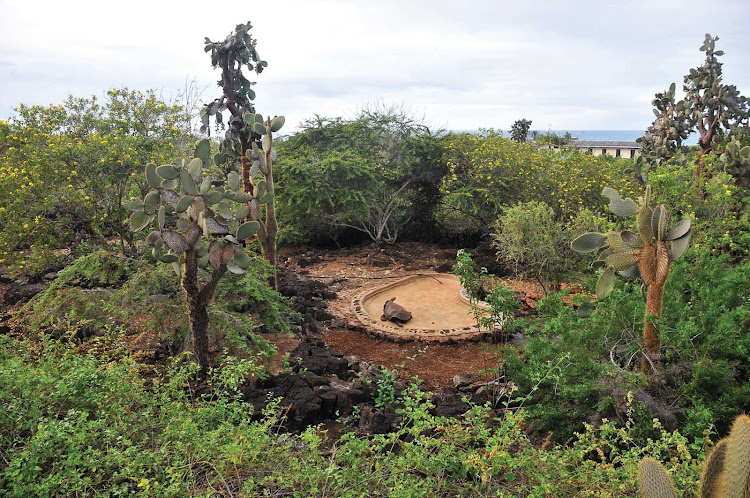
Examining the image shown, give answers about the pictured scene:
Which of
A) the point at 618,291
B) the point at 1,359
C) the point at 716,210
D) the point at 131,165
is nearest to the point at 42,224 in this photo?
the point at 131,165

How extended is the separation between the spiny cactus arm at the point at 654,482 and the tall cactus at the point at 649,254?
2.00 meters

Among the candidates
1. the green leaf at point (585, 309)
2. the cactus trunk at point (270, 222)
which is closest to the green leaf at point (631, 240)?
the green leaf at point (585, 309)

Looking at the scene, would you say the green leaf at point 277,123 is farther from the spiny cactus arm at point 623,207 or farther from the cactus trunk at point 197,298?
the spiny cactus arm at point 623,207

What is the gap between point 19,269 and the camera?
8.51 m

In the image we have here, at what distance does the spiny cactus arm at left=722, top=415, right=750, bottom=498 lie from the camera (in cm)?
225

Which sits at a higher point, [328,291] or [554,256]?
[554,256]

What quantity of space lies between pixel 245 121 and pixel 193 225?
180 inches

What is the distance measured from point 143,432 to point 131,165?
633 cm

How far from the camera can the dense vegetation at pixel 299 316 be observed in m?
3.04

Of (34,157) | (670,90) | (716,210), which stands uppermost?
(670,90)

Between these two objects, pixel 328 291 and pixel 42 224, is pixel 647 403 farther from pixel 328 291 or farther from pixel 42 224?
pixel 42 224

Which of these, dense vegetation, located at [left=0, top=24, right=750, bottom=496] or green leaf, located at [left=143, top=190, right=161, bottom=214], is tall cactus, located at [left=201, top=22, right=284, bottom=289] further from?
green leaf, located at [left=143, top=190, right=161, bottom=214]

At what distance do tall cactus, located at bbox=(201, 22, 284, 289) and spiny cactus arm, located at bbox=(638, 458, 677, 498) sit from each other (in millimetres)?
6164

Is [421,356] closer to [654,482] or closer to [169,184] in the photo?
[169,184]
